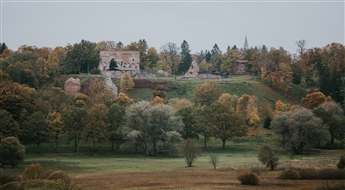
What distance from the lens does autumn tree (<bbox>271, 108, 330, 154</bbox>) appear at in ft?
243

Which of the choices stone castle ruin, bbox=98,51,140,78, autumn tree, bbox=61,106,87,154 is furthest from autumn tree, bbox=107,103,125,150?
stone castle ruin, bbox=98,51,140,78

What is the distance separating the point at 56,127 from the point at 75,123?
114 inches

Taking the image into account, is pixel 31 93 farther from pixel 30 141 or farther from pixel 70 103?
pixel 30 141

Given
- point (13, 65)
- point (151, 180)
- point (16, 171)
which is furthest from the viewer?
point (13, 65)

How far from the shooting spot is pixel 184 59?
148125mm

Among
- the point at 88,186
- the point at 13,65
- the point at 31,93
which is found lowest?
the point at 88,186

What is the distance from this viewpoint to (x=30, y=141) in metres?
76.9

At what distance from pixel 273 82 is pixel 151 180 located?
77.1m

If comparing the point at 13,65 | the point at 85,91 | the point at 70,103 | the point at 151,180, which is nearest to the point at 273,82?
the point at 85,91

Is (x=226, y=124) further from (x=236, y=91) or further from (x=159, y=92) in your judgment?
(x=236, y=91)

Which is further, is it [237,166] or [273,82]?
[273,82]

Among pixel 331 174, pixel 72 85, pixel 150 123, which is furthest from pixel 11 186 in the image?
pixel 72 85

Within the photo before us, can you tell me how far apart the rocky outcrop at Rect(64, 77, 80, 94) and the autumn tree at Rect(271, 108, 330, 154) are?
50.9 m

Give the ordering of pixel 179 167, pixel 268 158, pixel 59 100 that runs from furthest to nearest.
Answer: pixel 59 100, pixel 179 167, pixel 268 158
